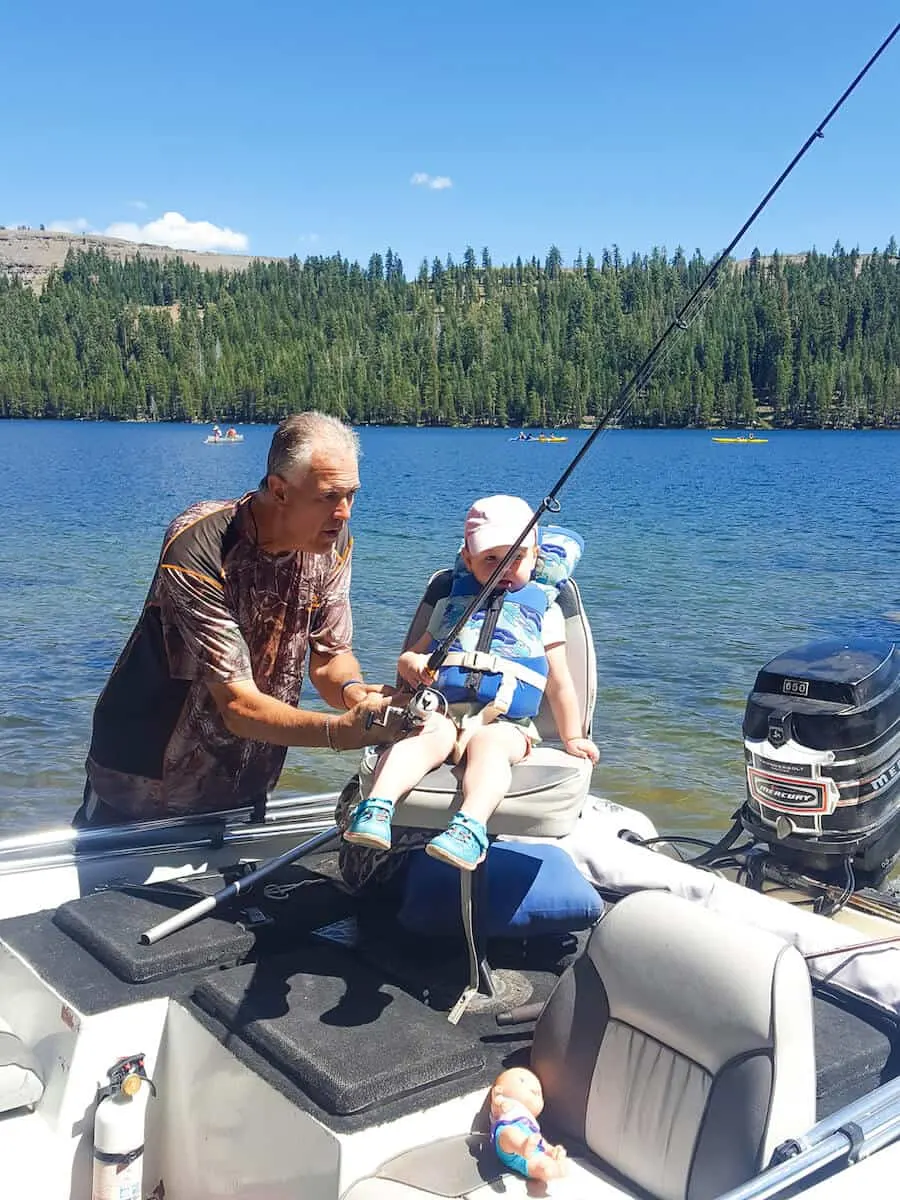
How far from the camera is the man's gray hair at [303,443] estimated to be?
3363 mm

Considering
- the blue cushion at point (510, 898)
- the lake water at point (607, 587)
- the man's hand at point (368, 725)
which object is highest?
the man's hand at point (368, 725)

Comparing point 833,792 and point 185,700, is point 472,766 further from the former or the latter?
point 833,792

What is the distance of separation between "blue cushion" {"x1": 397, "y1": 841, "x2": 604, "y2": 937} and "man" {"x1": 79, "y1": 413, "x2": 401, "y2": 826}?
549 millimetres

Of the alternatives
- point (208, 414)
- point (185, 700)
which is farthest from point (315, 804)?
point (208, 414)

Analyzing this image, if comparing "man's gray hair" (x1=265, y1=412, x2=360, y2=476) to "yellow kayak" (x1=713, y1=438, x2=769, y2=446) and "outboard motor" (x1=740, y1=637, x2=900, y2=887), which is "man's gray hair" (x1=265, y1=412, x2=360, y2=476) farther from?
"yellow kayak" (x1=713, y1=438, x2=769, y2=446)

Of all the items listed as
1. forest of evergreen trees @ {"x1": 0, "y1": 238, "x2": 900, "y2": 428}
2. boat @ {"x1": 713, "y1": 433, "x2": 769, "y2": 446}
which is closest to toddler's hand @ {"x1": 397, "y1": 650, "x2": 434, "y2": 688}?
boat @ {"x1": 713, "y1": 433, "x2": 769, "y2": 446}

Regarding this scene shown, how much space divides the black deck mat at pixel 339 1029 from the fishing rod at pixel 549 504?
12.7 inches

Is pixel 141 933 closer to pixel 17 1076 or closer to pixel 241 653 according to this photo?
pixel 17 1076

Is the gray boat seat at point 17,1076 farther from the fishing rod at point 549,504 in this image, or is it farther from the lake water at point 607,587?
the lake water at point 607,587

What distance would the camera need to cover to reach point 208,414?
140625mm

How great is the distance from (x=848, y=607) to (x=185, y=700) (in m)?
18.5

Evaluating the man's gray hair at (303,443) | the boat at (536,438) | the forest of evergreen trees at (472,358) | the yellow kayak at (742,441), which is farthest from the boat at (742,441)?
the man's gray hair at (303,443)

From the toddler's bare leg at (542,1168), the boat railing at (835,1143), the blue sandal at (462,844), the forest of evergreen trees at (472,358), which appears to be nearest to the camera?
the boat railing at (835,1143)

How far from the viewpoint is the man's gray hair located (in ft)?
11.0
